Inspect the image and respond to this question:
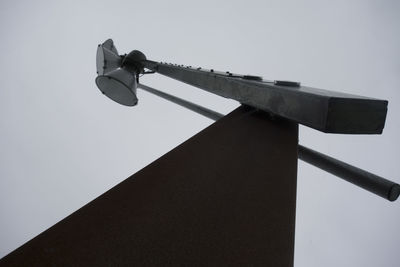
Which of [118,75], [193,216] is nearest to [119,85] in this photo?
[118,75]

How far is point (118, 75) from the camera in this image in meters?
3.59

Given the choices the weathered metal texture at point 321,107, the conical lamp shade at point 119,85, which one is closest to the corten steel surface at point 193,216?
the weathered metal texture at point 321,107

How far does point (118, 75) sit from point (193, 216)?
9.67 ft

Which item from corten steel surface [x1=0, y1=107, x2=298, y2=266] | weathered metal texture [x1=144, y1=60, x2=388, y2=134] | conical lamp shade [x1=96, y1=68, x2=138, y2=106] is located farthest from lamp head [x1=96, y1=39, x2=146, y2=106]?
corten steel surface [x1=0, y1=107, x2=298, y2=266]

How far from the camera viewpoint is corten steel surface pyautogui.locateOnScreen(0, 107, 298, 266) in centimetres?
88

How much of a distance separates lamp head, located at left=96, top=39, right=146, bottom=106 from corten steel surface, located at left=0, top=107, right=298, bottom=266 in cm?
258

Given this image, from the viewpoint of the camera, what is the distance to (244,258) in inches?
36.9

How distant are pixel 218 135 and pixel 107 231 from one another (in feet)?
2.02

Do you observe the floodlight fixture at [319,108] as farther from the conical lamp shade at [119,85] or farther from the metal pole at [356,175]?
the conical lamp shade at [119,85]

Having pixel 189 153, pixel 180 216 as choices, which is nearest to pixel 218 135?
pixel 189 153

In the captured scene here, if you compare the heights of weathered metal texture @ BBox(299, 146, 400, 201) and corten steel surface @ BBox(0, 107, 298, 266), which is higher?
weathered metal texture @ BBox(299, 146, 400, 201)

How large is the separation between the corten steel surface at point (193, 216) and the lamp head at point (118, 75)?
258cm

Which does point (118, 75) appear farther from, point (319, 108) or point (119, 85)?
point (319, 108)

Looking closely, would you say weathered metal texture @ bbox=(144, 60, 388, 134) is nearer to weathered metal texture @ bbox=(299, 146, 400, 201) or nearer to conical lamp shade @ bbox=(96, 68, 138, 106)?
weathered metal texture @ bbox=(299, 146, 400, 201)
